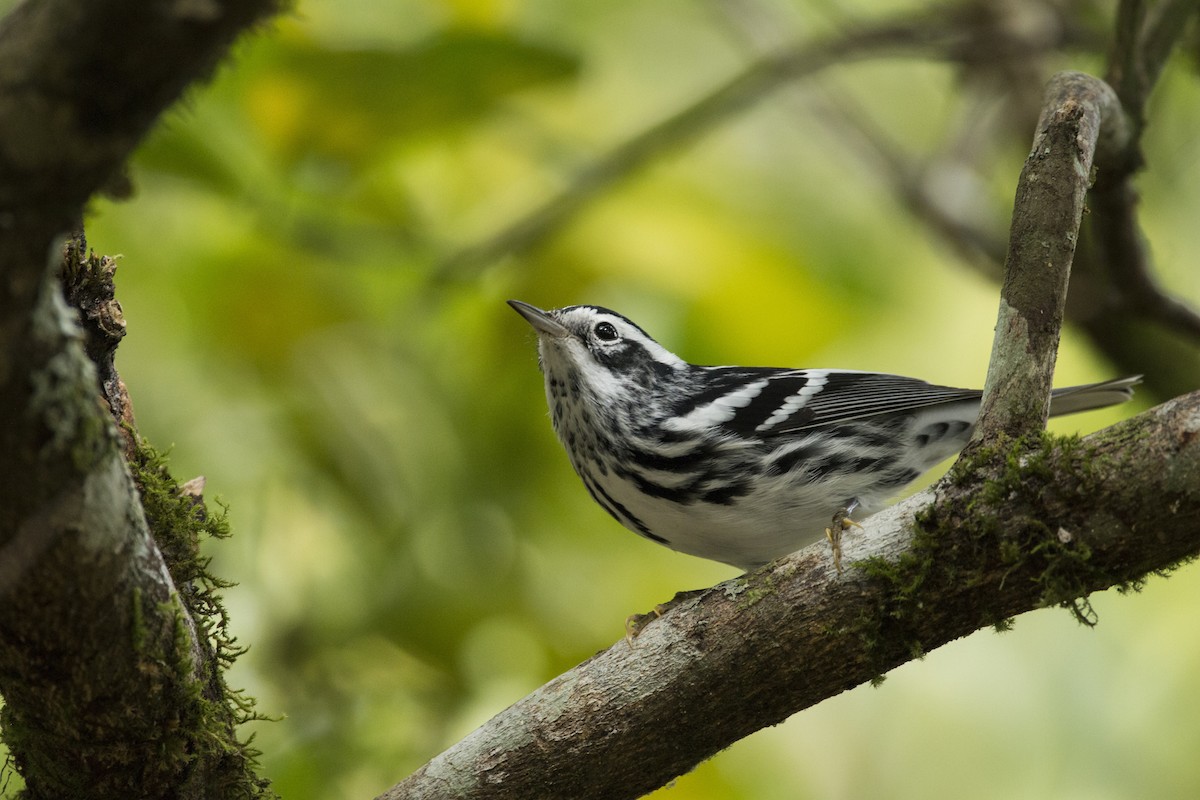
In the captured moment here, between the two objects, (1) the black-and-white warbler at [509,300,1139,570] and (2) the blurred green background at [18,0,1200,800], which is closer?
(1) the black-and-white warbler at [509,300,1139,570]

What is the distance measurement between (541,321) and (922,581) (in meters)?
2.23

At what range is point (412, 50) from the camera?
4227mm

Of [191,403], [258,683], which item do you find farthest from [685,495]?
[191,403]

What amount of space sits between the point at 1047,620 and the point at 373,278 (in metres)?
4.04

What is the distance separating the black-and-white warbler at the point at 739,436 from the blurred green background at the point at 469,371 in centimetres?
61

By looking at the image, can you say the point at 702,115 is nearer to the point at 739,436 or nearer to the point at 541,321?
the point at 541,321

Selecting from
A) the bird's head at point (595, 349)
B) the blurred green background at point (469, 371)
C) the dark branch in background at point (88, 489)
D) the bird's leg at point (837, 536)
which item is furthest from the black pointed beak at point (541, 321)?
the dark branch in background at point (88, 489)

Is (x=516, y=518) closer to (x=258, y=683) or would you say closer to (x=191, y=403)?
(x=258, y=683)

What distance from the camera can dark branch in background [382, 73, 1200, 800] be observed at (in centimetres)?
229

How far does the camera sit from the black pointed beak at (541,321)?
4.34 metres

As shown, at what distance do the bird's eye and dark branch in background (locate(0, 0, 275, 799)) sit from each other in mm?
1961

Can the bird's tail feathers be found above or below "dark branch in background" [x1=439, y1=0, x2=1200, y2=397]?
below

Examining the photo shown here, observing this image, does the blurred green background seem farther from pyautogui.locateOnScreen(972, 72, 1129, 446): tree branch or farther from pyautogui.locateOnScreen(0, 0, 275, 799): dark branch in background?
pyautogui.locateOnScreen(972, 72, 1129, 446): tree branch

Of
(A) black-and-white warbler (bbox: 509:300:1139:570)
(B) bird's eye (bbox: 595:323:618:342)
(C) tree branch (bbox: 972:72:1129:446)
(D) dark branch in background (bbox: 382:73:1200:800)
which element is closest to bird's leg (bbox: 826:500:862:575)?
(D) dark branch in background (bbox: 382:73:1200:800)
